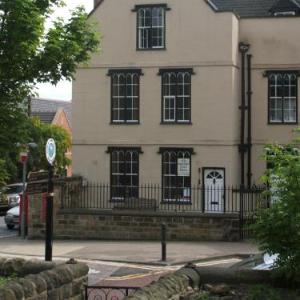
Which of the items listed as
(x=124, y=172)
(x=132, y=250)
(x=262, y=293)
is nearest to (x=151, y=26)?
Result: (x=124, y=172)

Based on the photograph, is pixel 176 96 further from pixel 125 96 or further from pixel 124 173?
pixel 124 173

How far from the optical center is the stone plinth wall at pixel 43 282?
8.35 metres

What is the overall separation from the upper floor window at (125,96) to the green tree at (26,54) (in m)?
17.5

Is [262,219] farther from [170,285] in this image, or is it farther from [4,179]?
[4,179]

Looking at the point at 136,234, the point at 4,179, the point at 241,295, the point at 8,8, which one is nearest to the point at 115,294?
the point at 4,179

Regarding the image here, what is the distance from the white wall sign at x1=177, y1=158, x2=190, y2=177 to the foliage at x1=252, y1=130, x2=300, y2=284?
19.5m

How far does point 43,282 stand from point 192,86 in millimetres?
20610

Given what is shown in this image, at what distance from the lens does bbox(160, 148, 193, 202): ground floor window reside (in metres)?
28.5

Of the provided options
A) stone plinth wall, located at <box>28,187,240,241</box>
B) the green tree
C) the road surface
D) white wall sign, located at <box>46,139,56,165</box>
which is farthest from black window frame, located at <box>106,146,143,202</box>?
the green tree

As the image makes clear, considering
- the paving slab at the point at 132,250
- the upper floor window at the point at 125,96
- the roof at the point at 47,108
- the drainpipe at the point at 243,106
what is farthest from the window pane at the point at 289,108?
the roof at the point at 47,108

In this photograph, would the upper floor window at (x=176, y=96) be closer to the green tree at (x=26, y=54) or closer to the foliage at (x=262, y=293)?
the green tree at (x=26, y=54)

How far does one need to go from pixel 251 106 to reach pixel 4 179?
19.8 meters

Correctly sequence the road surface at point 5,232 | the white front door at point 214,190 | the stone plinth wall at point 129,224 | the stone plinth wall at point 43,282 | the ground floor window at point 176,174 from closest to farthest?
the stone plinth wall at point 43,282 → the stone plinth wall at point 129,224 → the road surface at point 5,232 → the white front door at point 214,190 → the ground floor window at point 176,174

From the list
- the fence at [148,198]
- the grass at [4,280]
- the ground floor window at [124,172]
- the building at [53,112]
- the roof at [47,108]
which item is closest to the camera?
the grass at [4,280]
